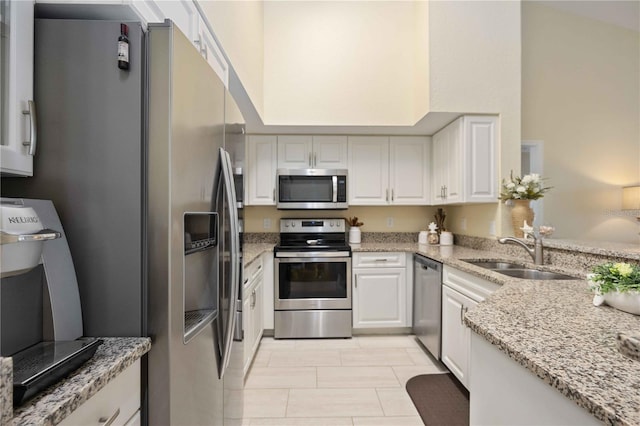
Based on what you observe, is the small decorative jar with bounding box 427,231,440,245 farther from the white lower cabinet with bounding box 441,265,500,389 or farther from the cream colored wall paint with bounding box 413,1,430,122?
the cream colored wall paint with bounding box 413,1,430,122

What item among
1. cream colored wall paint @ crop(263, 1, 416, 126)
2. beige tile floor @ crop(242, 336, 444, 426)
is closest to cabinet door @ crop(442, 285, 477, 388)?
beige tile floor @ crop(242, 336, 444, 426)

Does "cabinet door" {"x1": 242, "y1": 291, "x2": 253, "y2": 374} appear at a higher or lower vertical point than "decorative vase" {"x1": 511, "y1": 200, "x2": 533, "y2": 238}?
lower

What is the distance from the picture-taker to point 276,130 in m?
3.15

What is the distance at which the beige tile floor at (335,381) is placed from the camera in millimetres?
1800

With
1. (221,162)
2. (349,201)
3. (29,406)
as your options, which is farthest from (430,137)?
(29,406)

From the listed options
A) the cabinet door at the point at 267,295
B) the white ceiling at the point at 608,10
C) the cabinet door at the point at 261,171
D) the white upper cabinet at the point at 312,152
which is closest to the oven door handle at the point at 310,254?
the cabinet door at the point at 267,295

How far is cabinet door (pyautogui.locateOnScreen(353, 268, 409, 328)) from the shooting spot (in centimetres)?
294

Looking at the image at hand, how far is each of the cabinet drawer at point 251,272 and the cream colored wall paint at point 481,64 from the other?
2.00 meters

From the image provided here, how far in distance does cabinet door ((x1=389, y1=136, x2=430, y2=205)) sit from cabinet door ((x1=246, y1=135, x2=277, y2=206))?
131 cm

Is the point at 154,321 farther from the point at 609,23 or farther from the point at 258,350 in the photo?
the point at 609,23

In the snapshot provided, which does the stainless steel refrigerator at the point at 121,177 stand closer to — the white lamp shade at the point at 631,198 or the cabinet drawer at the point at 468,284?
the cabinet drawer at the point at 468,284

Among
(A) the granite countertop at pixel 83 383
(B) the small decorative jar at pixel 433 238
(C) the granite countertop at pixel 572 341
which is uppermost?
(B) the small decorative jar at pixel 433 238

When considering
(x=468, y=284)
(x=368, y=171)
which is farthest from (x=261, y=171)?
(x=468, y=284)

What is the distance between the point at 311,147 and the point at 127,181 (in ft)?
8.37
